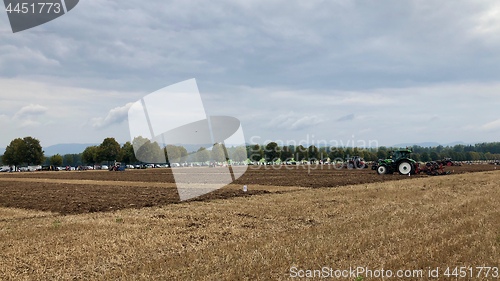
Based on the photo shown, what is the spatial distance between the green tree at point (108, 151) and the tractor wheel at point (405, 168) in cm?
14391

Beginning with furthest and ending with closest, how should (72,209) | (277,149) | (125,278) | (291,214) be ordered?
1. (277,149)
2. (72,209)
3. (291,214)
4. (125,278)

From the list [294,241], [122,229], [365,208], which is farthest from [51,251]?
[365,208]

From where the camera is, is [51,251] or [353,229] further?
[353,229]

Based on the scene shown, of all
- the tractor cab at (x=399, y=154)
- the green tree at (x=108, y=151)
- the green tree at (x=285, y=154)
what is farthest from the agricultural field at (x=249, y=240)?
the green tree at (x=285, y=154)

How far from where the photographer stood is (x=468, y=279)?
25.4 ft

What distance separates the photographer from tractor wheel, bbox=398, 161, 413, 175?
152 ft

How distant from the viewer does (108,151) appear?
549 ft

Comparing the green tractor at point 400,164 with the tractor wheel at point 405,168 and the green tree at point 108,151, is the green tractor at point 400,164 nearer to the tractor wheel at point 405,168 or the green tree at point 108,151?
the tractor wheel at point 405,168

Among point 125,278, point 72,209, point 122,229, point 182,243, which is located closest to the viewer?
point 125,278

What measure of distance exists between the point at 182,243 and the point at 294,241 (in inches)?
141

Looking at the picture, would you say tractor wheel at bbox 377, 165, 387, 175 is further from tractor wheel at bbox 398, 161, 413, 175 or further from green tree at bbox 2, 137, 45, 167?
green tree at bbox 2, 137, 45, 167

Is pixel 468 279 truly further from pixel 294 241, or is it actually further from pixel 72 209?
pixel 72 209

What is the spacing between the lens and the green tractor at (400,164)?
46.6 meters

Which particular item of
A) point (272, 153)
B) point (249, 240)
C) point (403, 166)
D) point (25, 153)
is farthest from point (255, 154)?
point (249, 240)
